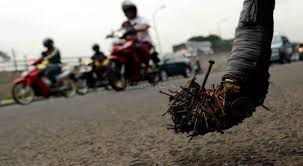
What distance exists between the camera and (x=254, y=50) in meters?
2.23

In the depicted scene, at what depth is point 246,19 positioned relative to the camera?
2.27m

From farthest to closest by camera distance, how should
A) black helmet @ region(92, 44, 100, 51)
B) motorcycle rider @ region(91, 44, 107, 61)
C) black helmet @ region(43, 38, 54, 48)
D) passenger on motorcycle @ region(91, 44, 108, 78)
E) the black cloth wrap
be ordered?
black helmet @ region(92, 44, 100, 51)
motorcycle rider @ region(91, 44, 107, 61)
passenger on motorcycle @ region(91, 44, 108, 78)
black helmet @ region(43, 38, 54, 48)
the black cloth wrap

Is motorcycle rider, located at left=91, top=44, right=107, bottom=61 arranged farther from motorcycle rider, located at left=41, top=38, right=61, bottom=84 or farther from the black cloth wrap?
the black cloth wrap

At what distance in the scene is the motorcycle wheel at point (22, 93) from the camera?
13.1 meters

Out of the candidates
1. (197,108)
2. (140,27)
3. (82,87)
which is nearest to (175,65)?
(82,87)

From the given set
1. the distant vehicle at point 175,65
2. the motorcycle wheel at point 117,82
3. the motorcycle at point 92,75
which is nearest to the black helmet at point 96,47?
the motorcycle at point 92,75

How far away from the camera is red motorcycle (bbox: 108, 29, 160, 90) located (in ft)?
43.8

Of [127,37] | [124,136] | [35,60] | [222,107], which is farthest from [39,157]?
[35,60]

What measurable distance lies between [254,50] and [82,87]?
14.2 m

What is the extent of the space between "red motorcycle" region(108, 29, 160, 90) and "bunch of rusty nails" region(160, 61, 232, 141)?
1096 centimetres

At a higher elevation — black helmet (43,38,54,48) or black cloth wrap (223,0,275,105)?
black helmet (43,38,54,48)

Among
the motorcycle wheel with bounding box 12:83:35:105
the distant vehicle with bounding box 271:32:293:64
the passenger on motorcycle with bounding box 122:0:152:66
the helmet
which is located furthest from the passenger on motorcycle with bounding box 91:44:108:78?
the distant vehicle with bounding box 271:32:293:64

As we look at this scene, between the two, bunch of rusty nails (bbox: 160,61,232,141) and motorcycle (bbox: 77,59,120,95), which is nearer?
bunch of rusty nails (bbox: 160,61,232,141)

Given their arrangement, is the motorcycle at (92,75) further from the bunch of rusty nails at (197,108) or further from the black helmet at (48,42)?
the bunch of rusty nails at (197,108)
